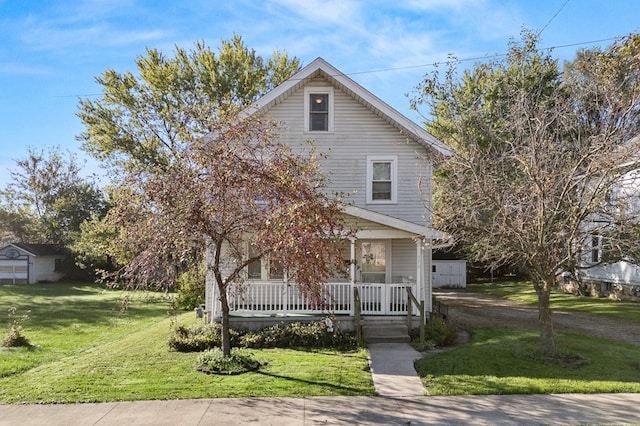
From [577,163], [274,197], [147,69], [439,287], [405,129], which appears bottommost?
[439,287]

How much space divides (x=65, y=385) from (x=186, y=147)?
16.4 ft

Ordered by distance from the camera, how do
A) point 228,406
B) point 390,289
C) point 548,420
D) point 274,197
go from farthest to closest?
point 390,289 → point 274,197 → point 228,406 → point 548,420

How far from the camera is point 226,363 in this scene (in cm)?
945

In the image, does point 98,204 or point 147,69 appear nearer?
point 147,69

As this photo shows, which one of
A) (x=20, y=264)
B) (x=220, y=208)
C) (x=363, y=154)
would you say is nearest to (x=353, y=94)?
(x=363, y=154)

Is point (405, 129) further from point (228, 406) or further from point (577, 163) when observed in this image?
point (228, 406)

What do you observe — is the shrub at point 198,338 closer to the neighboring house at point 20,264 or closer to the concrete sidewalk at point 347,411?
the concrete sidewalk at point 347,411

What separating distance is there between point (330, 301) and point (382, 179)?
458 centimetres

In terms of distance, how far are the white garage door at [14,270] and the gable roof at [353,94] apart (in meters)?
32.9

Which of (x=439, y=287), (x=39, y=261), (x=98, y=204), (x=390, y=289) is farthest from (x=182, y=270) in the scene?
(x=98, y=204)

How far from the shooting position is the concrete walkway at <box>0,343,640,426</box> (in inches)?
271

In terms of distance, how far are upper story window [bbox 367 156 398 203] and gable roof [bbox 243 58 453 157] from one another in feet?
3.68

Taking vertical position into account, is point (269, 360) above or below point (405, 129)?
below

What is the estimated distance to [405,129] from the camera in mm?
14930
